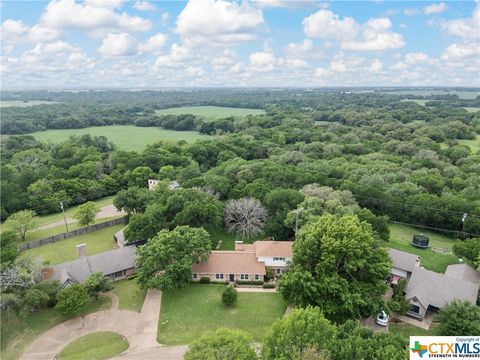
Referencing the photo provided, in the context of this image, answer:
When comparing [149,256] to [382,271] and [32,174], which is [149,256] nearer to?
[382,271]

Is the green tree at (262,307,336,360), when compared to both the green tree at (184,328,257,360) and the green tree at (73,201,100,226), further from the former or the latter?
the green tree at (73,201,100,226)

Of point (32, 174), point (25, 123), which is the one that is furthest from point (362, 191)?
point (25, 123)

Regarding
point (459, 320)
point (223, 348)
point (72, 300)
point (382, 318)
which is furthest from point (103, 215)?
point (459, 320)

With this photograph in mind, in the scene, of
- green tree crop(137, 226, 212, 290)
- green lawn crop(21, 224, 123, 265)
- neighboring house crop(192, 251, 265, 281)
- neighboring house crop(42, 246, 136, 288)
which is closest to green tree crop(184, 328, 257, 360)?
green tree crop(137, 226, 212, 290)

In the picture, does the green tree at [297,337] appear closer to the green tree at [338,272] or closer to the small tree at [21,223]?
the green tree at [338,272]

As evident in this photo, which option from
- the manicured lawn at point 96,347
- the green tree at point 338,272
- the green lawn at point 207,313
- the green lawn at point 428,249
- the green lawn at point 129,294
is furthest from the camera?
the green lawn at point 428,249

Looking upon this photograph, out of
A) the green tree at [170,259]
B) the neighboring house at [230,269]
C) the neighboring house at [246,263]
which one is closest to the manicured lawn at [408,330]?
the neighboring house at [246,263]

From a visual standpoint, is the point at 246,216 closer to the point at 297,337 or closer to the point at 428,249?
the point at 428,249
